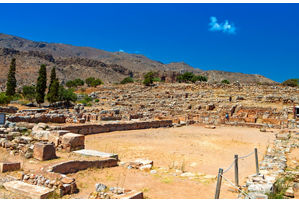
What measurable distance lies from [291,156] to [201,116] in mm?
17737

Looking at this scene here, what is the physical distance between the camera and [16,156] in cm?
840

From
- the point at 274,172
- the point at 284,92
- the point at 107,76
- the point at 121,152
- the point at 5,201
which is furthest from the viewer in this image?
the point at 107,76

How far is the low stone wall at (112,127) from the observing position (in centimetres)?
1552

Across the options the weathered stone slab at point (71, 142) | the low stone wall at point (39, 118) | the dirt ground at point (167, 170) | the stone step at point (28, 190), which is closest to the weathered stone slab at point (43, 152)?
the dirt ground at point (167, 170)

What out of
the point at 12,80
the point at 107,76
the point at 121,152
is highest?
the point at 107,76

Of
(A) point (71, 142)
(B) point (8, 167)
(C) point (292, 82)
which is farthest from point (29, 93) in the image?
(C) point (292, 82)

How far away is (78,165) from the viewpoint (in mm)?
7734

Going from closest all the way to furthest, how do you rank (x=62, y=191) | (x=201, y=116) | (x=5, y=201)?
(x=5, y=201) < (x=62, y=191) < (x=201, y=116)

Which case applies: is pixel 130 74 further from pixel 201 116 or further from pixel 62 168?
pixel 62 168

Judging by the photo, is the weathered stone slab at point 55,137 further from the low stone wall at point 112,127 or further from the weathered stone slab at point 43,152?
the low stone wall at point 112,127

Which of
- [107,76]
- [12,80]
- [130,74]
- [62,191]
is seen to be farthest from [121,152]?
[130,74]

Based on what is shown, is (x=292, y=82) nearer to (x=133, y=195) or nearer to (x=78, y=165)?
(x=78, y=165)

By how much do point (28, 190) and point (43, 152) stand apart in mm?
3154

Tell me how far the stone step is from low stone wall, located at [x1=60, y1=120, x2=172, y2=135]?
348 inches
